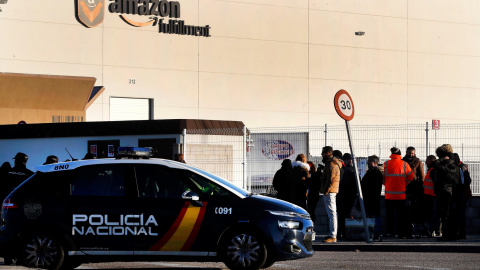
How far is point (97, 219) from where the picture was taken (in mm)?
11070

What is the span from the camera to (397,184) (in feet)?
55.6

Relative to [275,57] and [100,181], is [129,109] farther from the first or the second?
[100,181]

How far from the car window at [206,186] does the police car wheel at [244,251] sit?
547 mm

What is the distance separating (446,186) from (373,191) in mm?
1520

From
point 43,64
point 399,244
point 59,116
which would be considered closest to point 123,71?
point 43,64

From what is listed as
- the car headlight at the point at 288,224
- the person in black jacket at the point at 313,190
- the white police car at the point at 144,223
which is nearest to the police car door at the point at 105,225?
the white police car at the point at 144,223

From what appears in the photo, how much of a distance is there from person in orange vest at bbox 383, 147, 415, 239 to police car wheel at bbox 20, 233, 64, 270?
7.80m

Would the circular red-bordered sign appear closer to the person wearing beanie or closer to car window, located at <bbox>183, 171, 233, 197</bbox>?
the person wearing beanie

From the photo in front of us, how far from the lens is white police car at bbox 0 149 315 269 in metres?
11.0

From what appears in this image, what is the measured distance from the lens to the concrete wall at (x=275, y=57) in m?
40.4

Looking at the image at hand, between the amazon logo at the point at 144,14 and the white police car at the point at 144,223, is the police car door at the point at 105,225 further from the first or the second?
the amazon logo at the point at 144,14

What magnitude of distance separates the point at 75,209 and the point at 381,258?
4945 millimetres

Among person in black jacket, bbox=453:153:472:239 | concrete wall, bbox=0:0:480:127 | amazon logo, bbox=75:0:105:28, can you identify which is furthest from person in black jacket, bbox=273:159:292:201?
amazon logo, bbox=75:0:105:28

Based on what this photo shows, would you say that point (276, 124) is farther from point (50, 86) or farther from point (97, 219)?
point (97, 219)
